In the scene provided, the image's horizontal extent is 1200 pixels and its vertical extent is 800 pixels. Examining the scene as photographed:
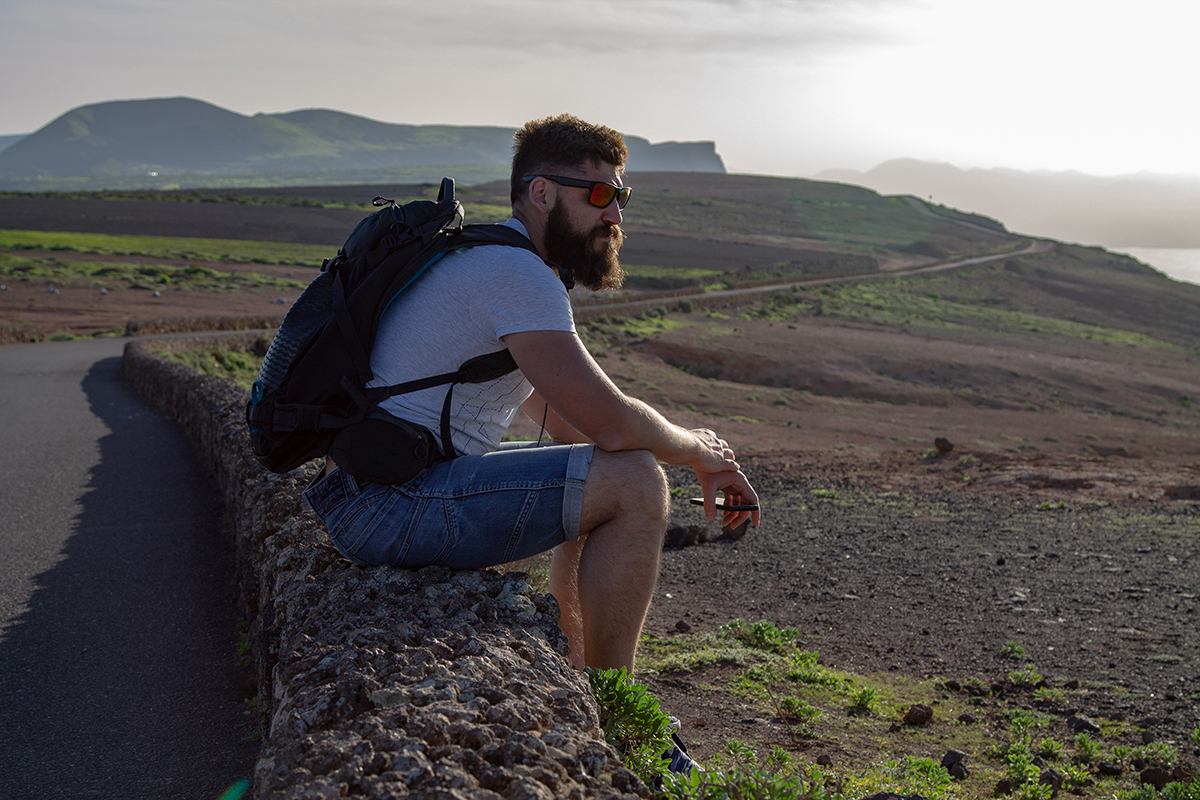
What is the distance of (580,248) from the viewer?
9.28 ft

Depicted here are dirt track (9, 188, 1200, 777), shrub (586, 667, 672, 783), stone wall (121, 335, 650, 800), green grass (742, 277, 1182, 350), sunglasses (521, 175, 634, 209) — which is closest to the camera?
Answer: stone wall (121, 335, 650, 800)

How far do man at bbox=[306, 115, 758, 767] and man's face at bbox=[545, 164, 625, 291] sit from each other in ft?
0.05

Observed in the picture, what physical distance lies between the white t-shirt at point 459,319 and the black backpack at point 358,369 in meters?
0.03

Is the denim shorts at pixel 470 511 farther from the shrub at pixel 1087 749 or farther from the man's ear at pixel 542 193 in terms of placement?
the shrub at pixel 1087 749

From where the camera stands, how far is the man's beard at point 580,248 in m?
2.80

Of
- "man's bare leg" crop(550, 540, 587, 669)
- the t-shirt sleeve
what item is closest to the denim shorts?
"man's bare leg" crop(550, 540, 587, 669)

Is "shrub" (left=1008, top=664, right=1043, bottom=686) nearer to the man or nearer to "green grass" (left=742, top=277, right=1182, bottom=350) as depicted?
the man

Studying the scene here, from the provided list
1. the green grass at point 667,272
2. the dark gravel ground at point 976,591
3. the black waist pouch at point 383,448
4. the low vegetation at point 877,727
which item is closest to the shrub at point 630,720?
the low vegetation at point 877,727

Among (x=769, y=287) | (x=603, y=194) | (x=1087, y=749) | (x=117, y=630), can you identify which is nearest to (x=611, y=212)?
(x=603, y=194)

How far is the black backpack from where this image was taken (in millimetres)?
2549

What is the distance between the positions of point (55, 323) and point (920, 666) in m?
25.6

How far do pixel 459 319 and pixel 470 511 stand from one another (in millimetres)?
545

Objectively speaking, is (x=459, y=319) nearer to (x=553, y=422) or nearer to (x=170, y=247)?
(x=553, y=422)

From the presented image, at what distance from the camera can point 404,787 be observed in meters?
1.65
